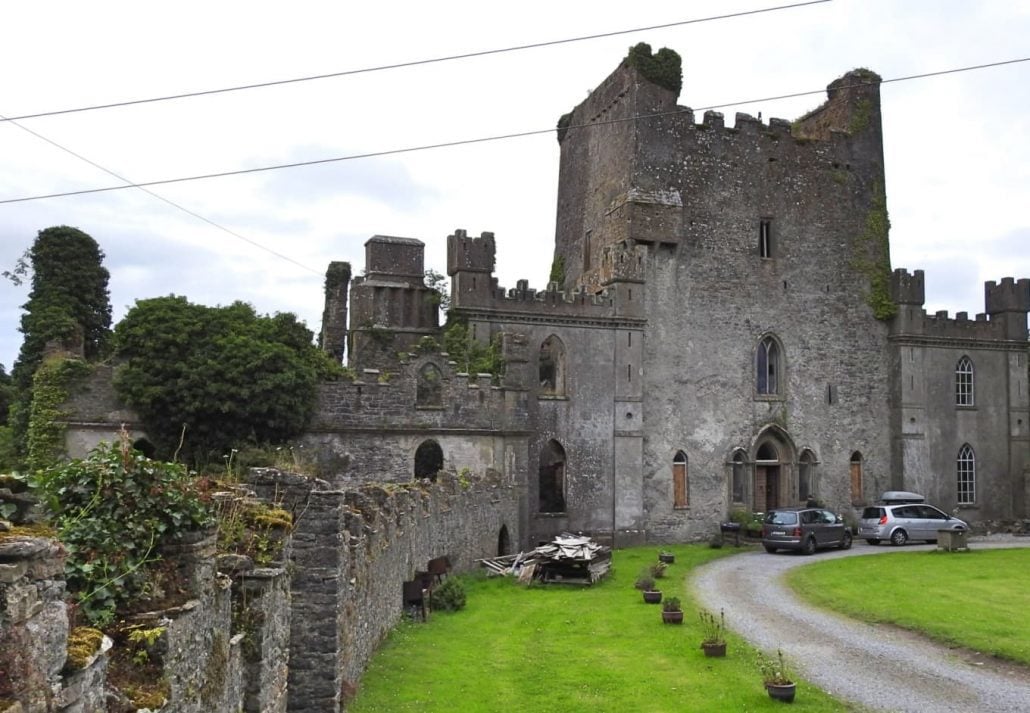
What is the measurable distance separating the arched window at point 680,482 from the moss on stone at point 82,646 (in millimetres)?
30945

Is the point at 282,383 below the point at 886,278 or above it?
below

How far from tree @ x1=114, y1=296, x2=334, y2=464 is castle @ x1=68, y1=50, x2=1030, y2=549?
6.93 feet

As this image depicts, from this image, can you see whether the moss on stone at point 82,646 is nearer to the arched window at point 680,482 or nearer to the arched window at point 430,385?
the arched window at point 430,385

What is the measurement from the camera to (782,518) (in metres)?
31.8

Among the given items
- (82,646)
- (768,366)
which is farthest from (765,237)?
(82,646)

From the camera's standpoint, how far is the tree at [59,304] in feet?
92.5

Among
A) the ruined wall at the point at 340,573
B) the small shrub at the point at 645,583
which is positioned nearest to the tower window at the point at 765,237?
the small shrub at the point at 645,583

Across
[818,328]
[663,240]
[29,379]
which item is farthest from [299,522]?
[818,328]

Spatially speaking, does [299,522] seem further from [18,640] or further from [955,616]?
[955,616]

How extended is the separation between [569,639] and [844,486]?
79.7ft

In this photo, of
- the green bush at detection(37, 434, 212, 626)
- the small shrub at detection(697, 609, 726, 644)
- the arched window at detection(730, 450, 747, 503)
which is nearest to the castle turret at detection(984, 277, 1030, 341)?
the arched window at detection(730, 450, 747, 503)

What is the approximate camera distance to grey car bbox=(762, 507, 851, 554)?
103 ft

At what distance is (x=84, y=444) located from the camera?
2638 cm

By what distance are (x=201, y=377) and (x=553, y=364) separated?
13005mm
